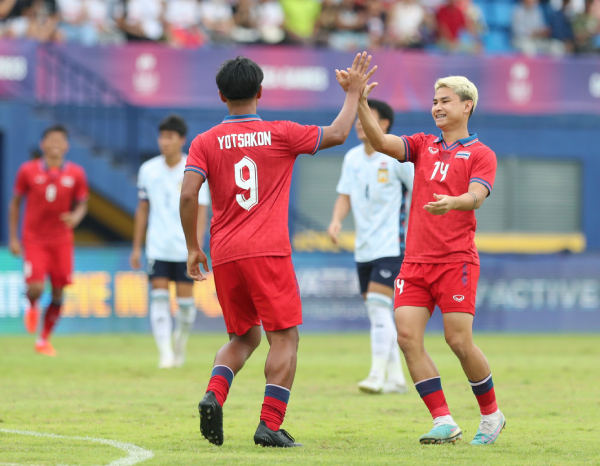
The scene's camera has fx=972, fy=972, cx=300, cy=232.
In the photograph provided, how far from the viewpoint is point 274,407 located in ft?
18.8

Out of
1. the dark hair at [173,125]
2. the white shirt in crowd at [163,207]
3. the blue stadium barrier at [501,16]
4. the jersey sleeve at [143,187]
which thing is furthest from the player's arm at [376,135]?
the blue stadium barrier at [501,16]

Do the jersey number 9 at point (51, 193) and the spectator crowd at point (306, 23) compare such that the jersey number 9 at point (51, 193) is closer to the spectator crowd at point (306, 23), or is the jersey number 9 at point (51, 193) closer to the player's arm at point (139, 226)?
the player's arm at point (139, 226)

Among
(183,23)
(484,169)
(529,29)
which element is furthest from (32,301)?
(529,29)

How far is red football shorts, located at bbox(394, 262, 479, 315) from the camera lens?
594 centimetres

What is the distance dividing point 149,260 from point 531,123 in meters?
11.3

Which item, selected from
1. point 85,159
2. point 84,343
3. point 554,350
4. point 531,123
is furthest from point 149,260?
point 531,123

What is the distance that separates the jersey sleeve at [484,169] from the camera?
19.1 ft

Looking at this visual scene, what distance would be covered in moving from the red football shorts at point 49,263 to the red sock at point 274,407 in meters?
7.20

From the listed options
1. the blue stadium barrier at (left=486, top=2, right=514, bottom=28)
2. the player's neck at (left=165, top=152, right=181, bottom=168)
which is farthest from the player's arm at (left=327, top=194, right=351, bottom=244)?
the blue stadium barrier at (left=486, top=2, right=514, bottom=28)

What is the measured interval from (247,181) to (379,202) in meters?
3.24

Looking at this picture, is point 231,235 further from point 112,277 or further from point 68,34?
point 68,34

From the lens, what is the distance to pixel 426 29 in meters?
20.4

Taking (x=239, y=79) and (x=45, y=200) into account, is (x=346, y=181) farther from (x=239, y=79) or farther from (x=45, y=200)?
(x=45, y=200)

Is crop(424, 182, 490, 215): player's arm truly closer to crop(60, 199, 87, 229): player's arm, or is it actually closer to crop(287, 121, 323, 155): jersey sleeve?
crop(287, 121, 323, 155): jersey sleeve
